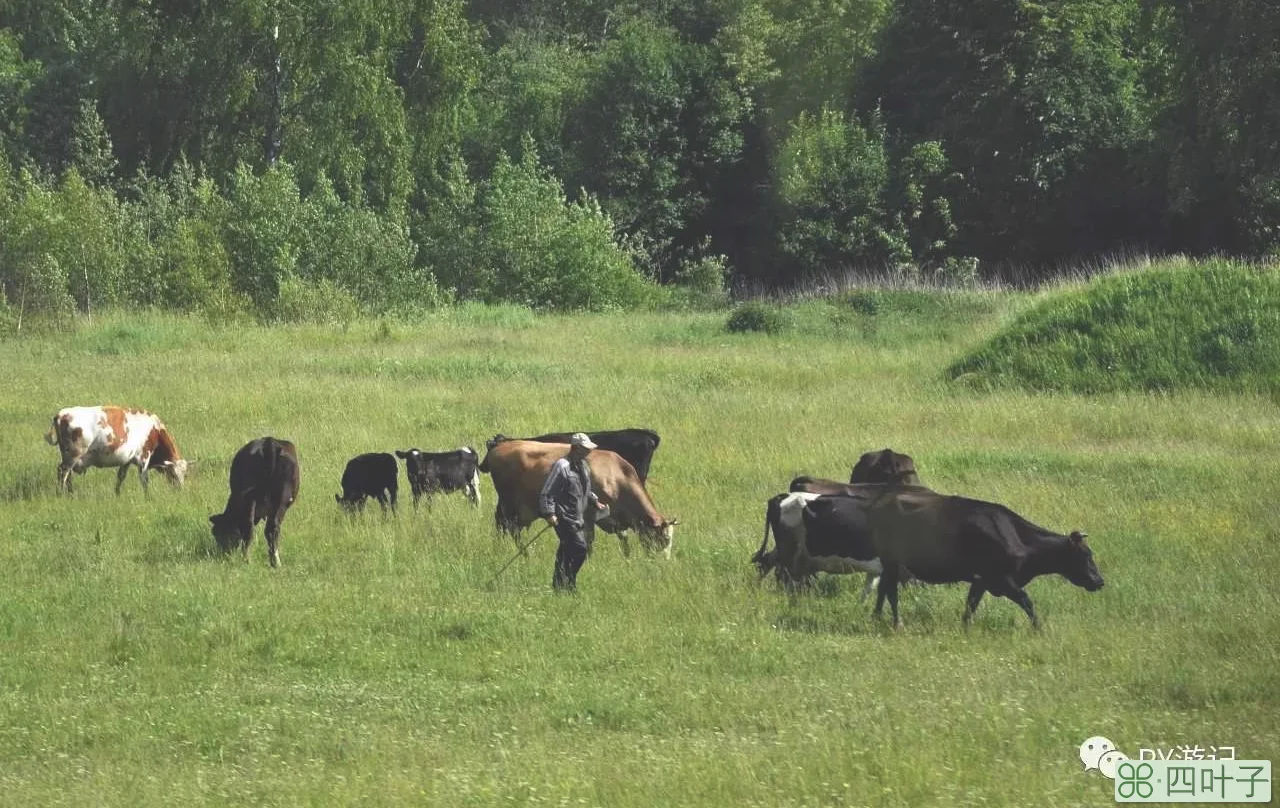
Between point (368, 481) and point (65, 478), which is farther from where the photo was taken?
point (65, 478)

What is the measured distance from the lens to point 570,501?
13.9 metres

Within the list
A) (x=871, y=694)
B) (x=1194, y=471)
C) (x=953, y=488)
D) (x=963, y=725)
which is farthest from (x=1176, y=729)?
(x=1194, y=471)

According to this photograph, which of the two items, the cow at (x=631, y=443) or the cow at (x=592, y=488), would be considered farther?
the cow at (x=631, y=443)

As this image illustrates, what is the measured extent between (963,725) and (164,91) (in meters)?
49.2

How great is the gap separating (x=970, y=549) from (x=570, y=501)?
3177 mm

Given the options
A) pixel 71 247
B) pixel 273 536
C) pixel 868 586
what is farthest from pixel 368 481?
pixel 71 247

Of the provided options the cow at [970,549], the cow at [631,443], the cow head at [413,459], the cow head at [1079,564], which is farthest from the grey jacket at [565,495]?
the cow head at [413,459]

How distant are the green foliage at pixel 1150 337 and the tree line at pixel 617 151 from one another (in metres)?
14.5

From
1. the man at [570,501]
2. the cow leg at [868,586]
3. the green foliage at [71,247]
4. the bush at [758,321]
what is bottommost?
the bush at [758,321]

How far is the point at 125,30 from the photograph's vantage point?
52.2 m

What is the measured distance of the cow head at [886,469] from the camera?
16266mm

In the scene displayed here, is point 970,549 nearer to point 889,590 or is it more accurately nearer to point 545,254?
point 889,590

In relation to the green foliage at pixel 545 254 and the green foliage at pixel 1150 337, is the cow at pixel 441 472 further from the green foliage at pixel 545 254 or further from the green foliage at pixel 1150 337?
the green foliage at pixel 545 254

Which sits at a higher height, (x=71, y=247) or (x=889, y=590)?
(x=71, y=247)
